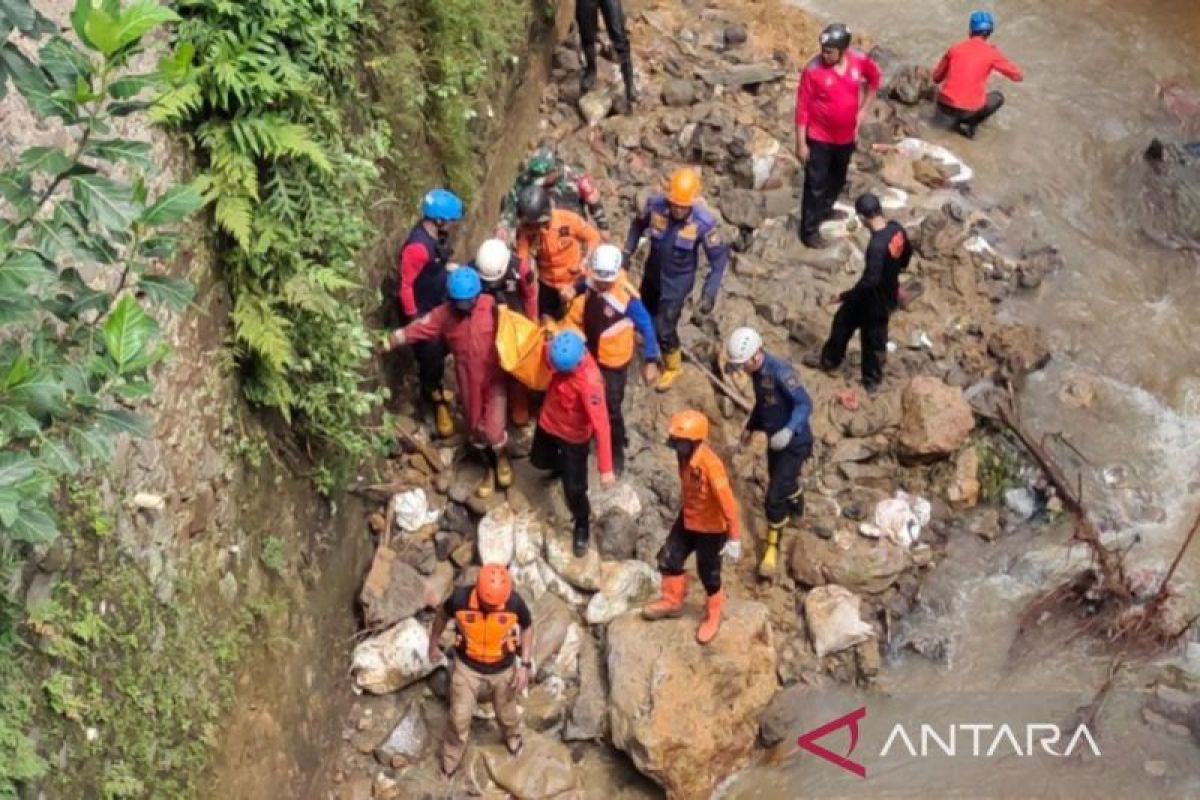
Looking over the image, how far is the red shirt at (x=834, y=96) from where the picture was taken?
941 centimetres

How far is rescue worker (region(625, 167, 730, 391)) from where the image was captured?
8.27 meters

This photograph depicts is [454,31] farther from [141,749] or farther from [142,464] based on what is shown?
[141,749]

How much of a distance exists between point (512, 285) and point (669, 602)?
94.3 inches

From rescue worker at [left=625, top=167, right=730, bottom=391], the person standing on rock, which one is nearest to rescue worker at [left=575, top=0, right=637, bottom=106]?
the person standing on rock

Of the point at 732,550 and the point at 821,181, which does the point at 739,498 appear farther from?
the point at 821,181

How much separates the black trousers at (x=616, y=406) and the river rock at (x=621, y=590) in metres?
0.83

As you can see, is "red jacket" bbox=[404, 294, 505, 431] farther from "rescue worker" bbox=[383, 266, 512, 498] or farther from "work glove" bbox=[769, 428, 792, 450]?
"work glove" bbox=[769, 428, 792, 450]

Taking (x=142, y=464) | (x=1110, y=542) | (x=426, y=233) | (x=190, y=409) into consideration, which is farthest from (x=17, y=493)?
(x=1110, y=542)

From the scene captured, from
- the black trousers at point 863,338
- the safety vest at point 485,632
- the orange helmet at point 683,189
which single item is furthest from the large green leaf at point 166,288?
the black trousers at point 863,338

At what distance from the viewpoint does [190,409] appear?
590 centimetres

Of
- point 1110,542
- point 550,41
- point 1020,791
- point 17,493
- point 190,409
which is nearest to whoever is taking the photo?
point 17,493

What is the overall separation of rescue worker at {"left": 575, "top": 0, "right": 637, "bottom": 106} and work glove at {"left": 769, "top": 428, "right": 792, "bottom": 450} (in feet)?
16.3

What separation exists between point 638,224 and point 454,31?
6.54 ft

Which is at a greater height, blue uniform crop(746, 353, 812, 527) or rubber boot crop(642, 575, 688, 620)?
blue uniform crop(746, 353, 812, 527)
